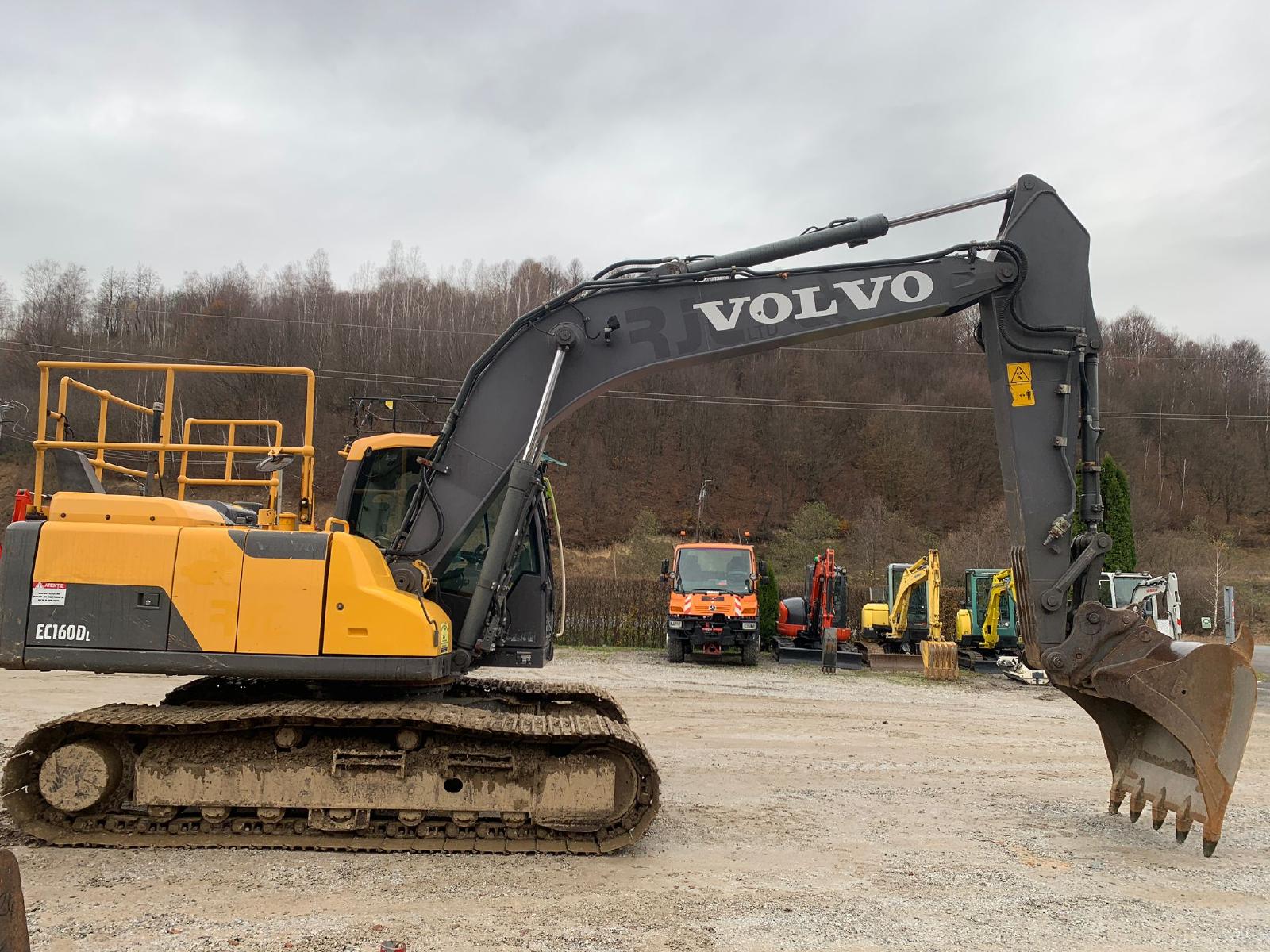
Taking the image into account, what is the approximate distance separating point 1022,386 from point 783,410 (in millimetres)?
52891

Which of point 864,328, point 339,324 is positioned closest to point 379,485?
point 864,328

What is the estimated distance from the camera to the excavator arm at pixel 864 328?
6.27 meters

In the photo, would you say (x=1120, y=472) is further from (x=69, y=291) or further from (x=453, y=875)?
(x=69, y=291)

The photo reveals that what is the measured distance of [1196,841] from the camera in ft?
21.9

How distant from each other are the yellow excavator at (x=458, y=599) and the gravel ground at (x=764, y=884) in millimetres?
354

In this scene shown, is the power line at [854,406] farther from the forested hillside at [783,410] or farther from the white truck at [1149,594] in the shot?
the white truck at [1149,594]

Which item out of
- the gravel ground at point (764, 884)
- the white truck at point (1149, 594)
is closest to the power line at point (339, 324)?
the white truck at point (1149, 594)

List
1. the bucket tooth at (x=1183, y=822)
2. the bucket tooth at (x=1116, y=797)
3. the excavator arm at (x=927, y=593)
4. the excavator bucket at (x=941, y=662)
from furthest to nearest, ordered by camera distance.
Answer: the excavator arm at (x=927, y=593)
the excavator bucket at (x=941, y=662)
the bucket tooth at (x=1116, y=797)
the bucket tooth at (x=1183, y=822)

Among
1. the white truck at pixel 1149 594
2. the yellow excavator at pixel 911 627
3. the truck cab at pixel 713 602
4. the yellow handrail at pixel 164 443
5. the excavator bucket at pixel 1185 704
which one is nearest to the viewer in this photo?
the yellow handrail at pixel 164 443

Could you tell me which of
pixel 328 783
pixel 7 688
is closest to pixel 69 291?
pixel 7 688

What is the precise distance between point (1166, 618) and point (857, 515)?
118 ft

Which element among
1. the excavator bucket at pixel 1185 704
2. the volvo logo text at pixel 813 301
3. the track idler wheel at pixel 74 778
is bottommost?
the track idler wheel at pixel 74 778

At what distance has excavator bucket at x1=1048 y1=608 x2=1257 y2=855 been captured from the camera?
19.5 feet

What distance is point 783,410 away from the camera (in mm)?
58844
